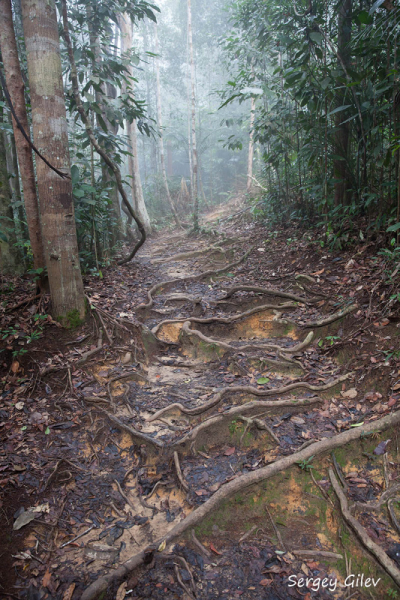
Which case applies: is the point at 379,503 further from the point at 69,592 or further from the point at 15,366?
the point at 15,366

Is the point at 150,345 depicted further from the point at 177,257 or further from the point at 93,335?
the point at 177,257

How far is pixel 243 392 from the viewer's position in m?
3.89

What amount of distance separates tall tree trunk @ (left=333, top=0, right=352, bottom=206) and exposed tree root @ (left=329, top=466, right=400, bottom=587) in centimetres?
441

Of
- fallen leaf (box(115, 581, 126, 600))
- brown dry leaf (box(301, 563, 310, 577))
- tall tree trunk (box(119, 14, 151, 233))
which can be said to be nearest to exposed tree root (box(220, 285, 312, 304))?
brown dry leaf (box(301, 563, 310, 577))

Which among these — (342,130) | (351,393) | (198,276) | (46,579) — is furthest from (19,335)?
(342,130)

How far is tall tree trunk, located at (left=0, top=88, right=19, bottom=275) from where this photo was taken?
580 centimetres

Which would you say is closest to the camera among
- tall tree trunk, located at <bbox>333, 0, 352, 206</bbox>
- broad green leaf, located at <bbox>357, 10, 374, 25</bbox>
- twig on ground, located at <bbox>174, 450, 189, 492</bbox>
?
twig on ground, located at <bbox>174, 450, 189, 492</bbox>

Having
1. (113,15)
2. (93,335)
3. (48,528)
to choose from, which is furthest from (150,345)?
(113,15)

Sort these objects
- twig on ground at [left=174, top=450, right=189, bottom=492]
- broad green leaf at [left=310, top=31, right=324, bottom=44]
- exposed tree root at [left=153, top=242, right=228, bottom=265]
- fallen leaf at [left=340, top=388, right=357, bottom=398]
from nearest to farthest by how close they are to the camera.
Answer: twig on ground at [left=174, top=450, right=189, bottom=492] → fallen leaf at [left=340, top=388, right=357, bottom=398] → broad green leaf at [left=310, top=31, right=324, bottom=44] → exposed tree root at [left=153, top=242, right=228, bottom=265]

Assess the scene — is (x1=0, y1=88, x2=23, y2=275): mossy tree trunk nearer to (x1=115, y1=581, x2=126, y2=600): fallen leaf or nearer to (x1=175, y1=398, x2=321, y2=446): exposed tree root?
(x1=175, y1=398, x2=321, y2=446): exposed tree root

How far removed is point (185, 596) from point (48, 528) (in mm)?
1088

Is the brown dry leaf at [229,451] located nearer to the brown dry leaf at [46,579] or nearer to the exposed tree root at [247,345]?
the exposed tree root at [247,345]

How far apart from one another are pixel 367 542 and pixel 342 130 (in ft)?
18.0

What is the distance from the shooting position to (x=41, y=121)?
Result: 392cm
